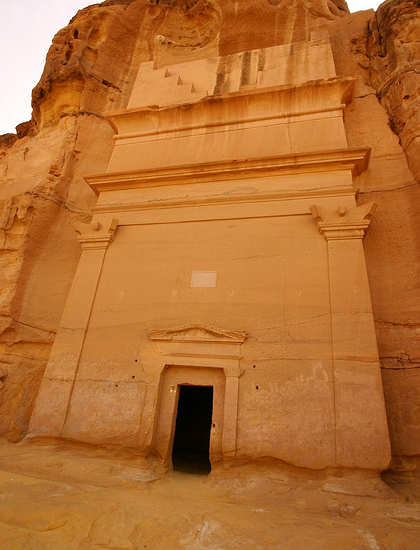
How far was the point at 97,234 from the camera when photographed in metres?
8.01

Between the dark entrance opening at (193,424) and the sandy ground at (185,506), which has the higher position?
the dark entrance opening at (193,424)

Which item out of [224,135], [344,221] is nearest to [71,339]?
[344,221]

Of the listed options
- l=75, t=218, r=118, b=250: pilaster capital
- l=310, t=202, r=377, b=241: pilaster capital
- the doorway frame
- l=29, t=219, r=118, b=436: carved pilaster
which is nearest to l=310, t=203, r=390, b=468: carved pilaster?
l=310, t=202, r=377, b=241: pilaster capital

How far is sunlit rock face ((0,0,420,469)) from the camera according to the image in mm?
6359

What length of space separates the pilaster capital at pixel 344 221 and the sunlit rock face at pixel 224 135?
106mm

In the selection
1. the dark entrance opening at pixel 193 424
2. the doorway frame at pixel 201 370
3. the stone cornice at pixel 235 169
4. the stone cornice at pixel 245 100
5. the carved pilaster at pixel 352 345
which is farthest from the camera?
the dark entrance opening at pixel 193 424

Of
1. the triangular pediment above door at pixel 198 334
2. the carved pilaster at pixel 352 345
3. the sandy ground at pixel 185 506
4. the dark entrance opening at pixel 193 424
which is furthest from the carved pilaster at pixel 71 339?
the carved pilaster at pixel 352 345

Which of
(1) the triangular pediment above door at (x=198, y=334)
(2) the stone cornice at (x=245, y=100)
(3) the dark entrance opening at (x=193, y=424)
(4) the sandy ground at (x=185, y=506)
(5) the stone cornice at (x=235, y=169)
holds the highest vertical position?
(2) the stone cornice at (x=245, y=100)

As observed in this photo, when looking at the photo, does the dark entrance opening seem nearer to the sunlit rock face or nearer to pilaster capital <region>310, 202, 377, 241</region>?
the sunlit rock face

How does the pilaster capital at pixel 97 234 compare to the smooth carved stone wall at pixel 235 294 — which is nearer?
the smooth carved stone wall at pixel 235 294

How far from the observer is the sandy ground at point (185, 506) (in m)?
3.33

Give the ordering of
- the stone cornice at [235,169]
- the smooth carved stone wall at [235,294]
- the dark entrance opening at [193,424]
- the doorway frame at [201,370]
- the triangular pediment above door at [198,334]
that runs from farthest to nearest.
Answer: the dark entrance opening at [193,424] → the stone cornice at [235,169] → the triangular pediment above door at [198,334] → the doorway frame at [201,370] → the smooth carved stone wall at [235,294]

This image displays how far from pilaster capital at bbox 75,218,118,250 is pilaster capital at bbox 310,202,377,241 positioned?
14.2ft

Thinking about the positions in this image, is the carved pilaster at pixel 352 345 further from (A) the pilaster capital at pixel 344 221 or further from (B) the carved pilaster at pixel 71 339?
(B) the carved pilaster at pixel 71 339
